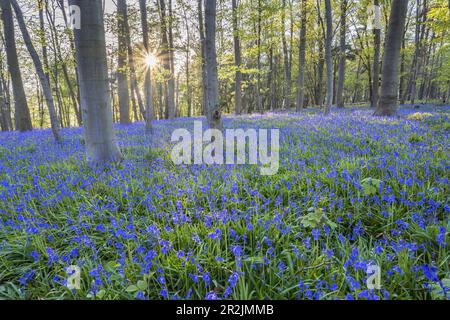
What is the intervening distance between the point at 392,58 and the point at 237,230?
36.5ft

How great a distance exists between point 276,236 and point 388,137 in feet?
15.9

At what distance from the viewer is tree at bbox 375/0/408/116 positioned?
32.1ft

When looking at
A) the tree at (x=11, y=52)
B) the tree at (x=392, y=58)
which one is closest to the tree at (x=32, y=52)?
the tree at (x=11, y=52)

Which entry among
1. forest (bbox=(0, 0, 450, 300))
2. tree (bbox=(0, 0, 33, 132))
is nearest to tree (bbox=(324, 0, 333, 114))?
forest (bbox=(0, 0, 450, 300))

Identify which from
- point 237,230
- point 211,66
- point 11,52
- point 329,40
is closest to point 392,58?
point 329,40

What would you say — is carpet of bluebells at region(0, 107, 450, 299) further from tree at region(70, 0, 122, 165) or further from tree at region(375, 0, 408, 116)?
tree at region(375, 0, 408, 116)

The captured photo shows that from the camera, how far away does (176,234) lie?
8.36ft

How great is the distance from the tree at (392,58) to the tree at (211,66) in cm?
829

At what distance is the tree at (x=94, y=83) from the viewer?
492 centimetres

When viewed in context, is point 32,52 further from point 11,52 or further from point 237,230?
point 237,230

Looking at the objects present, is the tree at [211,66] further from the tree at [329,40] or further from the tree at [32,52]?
the tree at [329,40]

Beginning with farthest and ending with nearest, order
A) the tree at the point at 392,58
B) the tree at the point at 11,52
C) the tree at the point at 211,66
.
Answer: the tree at the point at 11,52 → the tree at the point at 392,58 → the tree at the point at 211,66
